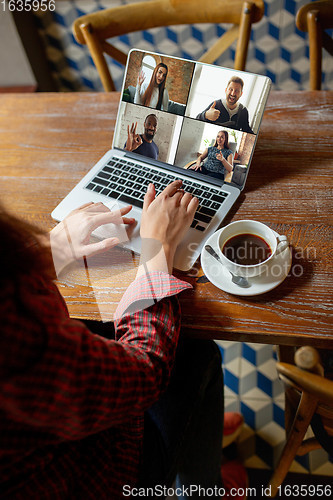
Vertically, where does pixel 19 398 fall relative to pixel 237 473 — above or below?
above

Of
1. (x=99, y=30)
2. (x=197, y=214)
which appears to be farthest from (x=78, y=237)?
(x=99, y=30)

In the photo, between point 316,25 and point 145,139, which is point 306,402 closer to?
point 145,139

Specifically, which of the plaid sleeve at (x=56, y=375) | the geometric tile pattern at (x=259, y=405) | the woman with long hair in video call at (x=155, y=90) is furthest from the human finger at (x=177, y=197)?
the geometric tile pattern at (x=259, y=405)

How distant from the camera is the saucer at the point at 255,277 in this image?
2.53 feet

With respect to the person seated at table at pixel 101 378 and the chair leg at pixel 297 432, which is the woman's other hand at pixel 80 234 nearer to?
the person seated at table at pixel 101 378

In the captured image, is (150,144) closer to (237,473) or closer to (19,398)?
(19,398)

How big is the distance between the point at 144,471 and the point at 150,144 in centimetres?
72

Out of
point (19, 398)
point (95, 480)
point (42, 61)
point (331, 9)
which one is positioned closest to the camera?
point (19, 398)

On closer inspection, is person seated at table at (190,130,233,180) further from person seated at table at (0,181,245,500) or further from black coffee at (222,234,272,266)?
black coffee at (222,234,272,266)

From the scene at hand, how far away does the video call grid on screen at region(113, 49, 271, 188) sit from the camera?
0.88 meters

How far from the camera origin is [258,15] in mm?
1222

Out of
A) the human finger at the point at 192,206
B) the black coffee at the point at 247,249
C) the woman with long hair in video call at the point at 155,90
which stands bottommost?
the black coffee at the point at 247,249

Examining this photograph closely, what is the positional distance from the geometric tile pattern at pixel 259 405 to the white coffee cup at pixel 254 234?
888 mm

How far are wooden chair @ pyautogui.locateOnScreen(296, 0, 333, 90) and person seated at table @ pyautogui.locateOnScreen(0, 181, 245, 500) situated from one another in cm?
67
